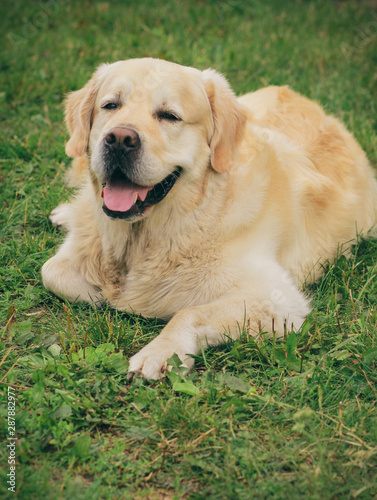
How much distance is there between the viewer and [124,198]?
272cm

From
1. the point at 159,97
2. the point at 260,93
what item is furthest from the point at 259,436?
the point at 260,93

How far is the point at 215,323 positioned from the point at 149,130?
3.32 ft

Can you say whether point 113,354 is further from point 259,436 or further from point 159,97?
point 159,97

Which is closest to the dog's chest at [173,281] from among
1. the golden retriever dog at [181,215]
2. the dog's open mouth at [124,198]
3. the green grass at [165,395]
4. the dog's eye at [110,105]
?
the golden retriever dog at [181,215]

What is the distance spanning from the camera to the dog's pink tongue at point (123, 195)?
271 cm

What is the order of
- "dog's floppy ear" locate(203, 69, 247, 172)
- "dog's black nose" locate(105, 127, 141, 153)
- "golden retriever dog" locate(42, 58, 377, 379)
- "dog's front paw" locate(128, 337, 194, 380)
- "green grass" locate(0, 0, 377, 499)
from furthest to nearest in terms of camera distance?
"dog's floppy ear" locate(203, 69, 247, 172) < "golden retriever dog" locate(42, 58, 377, 379) < "dog's black nose" locate(105, 127, 141, 153) < "dog's front paw" locate(128, 337, 194, 380) < "green grass" locate(0, 0, 377, 499)

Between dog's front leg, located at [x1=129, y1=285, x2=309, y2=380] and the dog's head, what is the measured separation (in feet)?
1.98

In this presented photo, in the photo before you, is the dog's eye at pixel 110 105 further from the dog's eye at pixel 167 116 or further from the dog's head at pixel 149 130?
the dog's eye at pixel 167 116

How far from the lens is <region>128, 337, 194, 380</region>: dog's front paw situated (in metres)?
2.43

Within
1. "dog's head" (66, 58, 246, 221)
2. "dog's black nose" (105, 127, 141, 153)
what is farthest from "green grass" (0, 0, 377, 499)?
"dog's black nose" (105, 127, 141, 153)

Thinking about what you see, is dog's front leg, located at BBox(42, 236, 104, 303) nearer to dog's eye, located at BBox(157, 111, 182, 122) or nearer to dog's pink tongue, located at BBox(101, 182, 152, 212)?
dog's pink tongue, located at BBox(101, 182, 152, 212)

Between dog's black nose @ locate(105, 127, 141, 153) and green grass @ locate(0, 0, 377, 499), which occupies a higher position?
dog's black nose @ locate(105, 127, 141, 153)

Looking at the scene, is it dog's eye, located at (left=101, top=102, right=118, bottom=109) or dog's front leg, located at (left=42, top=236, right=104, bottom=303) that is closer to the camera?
dog's eye, located at (left=101, top=102, right=118, bottom=109)

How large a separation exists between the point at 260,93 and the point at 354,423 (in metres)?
2.85
